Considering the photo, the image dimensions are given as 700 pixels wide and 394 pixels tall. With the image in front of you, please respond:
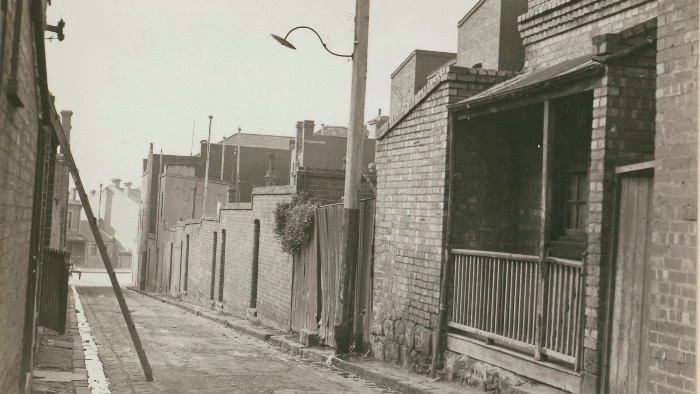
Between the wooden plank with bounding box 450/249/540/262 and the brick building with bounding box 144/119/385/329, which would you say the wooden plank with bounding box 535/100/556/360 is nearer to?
the wooden plank with bounding box 450/249/540/262

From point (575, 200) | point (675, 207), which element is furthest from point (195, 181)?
point (675, 207)

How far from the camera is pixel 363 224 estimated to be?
11.3 metres

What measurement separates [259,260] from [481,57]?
12033 millimetres

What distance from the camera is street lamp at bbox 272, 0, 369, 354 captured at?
10.6 m

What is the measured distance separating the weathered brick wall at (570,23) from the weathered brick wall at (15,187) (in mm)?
6406

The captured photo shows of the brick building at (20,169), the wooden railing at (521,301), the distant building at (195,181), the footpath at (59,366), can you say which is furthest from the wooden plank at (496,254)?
the distant building at (195,181)

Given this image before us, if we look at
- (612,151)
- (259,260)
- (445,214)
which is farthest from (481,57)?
(612,151)

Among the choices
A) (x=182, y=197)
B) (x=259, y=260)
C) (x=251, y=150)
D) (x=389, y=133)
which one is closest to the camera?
(x=389, y=133)

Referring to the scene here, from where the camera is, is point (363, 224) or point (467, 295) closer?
point (467, 295)

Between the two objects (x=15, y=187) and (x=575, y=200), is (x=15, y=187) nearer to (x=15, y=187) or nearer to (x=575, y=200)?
(x=15, y=187)

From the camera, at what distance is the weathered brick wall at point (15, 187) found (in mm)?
4086

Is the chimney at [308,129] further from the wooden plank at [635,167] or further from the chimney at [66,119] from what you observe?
the wooden plank at [635,167]

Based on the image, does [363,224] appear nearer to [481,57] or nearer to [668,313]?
[668,313]

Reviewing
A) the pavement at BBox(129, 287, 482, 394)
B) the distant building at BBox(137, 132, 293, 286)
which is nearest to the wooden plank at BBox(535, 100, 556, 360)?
the pavement at BBox(129, 287, 482, 394)
